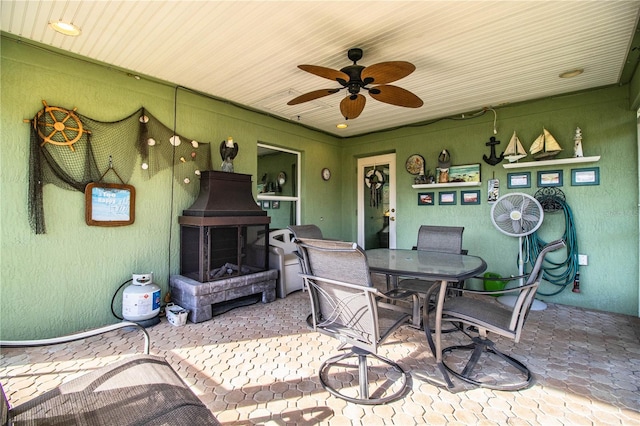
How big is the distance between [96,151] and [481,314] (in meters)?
3.55

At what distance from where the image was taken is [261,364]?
2227mm

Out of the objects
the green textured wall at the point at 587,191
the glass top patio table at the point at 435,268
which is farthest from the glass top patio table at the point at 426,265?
the green textured wall at the point at 587,191

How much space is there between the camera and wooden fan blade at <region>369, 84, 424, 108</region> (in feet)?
8.21

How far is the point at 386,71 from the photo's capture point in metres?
2.25

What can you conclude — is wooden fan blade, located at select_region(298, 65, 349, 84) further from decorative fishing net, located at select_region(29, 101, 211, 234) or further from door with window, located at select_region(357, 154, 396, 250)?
door with window, located at select_region(357, 154, 396, 250)

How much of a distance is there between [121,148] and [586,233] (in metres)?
5.27

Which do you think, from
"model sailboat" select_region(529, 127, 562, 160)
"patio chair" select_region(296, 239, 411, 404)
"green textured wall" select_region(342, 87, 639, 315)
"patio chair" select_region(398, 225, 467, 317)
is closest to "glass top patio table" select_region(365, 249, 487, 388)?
"patio chair" select_region(398, 225, 467, 317)

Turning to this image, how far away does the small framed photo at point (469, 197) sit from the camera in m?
4.30

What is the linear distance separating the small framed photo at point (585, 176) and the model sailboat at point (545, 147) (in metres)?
0.32

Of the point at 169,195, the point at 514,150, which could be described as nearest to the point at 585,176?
the point at 514,150

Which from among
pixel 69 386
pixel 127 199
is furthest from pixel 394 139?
pixel 69 386

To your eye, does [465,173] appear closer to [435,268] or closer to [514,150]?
[514,150]

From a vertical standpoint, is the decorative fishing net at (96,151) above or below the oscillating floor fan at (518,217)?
above

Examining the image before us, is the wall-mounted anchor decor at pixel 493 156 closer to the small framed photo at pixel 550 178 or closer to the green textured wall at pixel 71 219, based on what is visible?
the small framed photo at pixel 550 178
